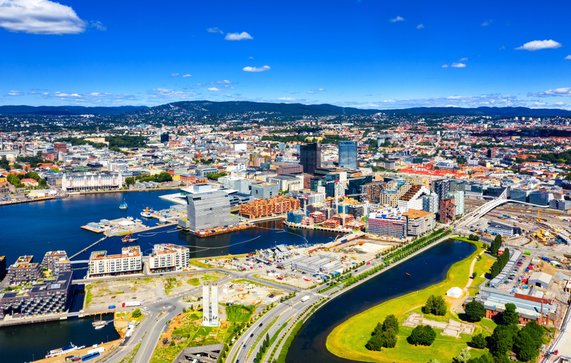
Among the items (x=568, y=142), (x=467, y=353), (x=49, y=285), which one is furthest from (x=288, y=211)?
(x=568, y=142)

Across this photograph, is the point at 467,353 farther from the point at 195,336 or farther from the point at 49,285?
the point at 49,285

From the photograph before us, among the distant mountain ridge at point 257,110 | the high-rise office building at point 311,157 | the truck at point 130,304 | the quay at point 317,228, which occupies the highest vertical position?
the distant mountain ridge at point 257,110

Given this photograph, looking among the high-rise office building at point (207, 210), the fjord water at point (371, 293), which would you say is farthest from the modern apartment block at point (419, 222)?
the high-rise office building at point (207, 210)

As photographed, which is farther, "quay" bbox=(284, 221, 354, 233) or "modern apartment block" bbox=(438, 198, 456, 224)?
"modern apartment block" bbox=(438, 198, 456, 224)

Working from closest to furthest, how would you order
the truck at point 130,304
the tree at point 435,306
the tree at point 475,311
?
the tree at point 475,311 < the tree at point 435,306 < the truck at point 130,304

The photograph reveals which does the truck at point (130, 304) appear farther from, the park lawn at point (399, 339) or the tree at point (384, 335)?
the tree at point (384, 335)

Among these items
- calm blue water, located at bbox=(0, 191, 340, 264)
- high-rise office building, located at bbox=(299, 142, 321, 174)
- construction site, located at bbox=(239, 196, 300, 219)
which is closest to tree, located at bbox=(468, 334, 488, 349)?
calm blue water, located at bbox=(0, 191, 340, 264)

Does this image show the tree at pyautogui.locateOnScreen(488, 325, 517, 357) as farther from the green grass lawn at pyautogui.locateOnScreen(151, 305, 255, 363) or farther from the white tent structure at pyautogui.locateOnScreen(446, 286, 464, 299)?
the green grass lawn at pyautogui.locateOnScreen(151, 305, 255, 363)
